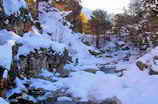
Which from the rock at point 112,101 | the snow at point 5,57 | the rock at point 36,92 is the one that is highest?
the snow at point 5,57

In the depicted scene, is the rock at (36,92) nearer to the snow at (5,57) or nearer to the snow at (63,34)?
the snow at (5,57)

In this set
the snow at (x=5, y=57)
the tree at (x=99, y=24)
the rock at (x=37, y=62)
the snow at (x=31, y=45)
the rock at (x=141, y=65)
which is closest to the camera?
the snow at (x=5, y=57)

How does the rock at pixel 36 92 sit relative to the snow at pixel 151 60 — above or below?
below

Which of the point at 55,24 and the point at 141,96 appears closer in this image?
the point at 141,96

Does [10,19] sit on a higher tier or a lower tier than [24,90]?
higher

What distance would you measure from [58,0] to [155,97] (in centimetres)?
2429

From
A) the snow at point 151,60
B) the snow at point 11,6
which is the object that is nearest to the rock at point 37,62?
the snow at point 11,6

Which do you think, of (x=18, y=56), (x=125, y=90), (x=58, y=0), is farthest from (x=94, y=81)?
(x=58, y=0)

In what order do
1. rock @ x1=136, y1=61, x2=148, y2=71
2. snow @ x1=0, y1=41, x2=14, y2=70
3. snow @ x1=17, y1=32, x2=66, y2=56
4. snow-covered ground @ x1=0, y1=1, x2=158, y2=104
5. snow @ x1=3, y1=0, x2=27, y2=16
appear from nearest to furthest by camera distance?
snow-covered ground @ x1=0, y1=1, x2=158, y2=104
snow @ x1=0, y1=41, x2=14, y2=70
rock @ x1=136, y1=61, x2=148, y2=71
snow @ x1=17, y1=32, x2=66, y2=56
snow @ x1=3, y1=0, x2=27, y2=16

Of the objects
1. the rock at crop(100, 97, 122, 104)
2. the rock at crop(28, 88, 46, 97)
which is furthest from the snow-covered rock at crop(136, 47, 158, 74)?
the rock at crop(28, 88, 46, 97)

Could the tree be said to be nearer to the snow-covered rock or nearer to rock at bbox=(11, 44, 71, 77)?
rock at bbox=(11, 44, 71, 77)

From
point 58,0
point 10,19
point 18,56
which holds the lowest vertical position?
point 18,56

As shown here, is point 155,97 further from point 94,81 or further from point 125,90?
point 94,81

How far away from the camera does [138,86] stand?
10.0m
